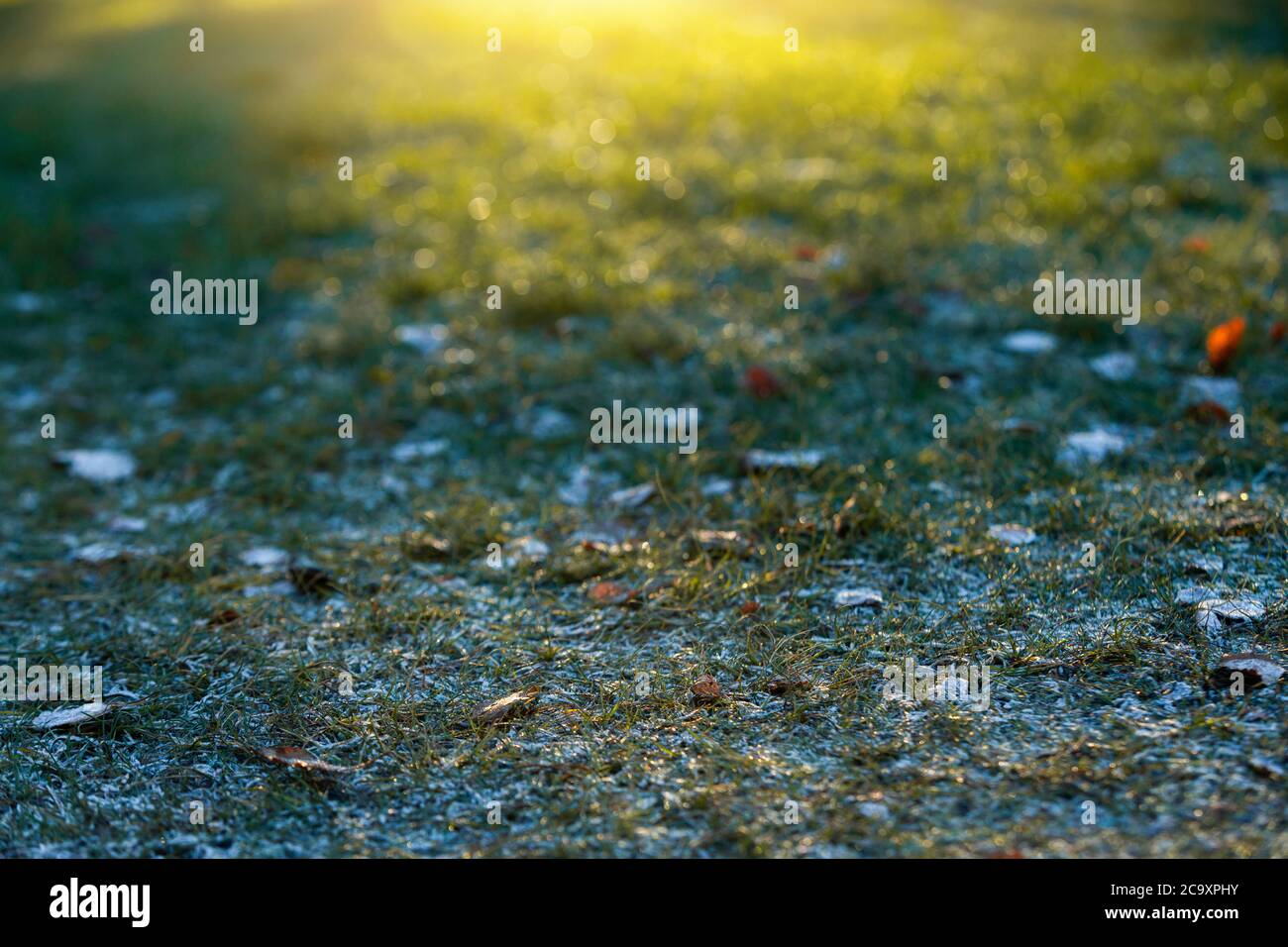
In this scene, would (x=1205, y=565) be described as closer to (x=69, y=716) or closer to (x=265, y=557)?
(x=265, y=557)

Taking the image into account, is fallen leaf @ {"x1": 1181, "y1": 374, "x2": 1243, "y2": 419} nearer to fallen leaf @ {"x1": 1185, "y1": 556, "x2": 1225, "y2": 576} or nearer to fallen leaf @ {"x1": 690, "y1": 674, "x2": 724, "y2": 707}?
fallen leaf @ {"x1": 1185, "y1": 556, "x2": 1225, "y2": 576}

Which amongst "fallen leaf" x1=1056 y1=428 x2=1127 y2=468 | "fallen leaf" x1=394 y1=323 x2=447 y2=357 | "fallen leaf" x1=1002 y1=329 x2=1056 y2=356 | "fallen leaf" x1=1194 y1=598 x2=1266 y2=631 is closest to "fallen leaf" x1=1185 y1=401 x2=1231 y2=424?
"fallen leaf" x1=1056 y1=428 x2=1127 y2=468

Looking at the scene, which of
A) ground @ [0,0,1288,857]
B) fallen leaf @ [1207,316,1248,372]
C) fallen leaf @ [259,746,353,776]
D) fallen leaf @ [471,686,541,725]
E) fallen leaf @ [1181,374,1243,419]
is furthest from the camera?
fallen leaf @ [1207,316,1248,372]

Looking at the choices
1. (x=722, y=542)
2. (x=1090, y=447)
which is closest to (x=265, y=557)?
(x=722, y=542)

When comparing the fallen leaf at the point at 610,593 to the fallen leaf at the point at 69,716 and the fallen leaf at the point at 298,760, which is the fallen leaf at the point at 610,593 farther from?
the fallen leaf at the point at 69,716

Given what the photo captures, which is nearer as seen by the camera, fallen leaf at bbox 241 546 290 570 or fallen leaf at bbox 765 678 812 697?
fallen leaf at bbox 765 678 812 697
